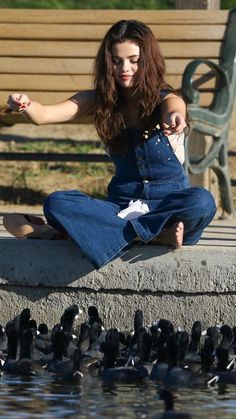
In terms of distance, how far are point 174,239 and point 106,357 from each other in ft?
2.12

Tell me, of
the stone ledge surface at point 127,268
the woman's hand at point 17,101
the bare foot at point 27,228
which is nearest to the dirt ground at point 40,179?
the bare foot at point 27,228

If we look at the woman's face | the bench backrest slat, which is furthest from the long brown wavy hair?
the bench backrest slat

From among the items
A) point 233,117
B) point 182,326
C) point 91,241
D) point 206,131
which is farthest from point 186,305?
point 233,117

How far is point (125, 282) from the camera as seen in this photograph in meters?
5.89

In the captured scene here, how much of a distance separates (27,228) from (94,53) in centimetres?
221

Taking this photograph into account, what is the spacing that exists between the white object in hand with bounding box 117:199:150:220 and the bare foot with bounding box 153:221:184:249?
133mm

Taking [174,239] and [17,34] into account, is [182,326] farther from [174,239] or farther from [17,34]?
[17,34]

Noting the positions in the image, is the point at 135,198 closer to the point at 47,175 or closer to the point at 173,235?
the point at 173,235

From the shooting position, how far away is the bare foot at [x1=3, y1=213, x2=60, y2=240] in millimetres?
6035

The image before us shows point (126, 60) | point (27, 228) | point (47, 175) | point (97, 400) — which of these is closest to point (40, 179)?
point (47, 175)

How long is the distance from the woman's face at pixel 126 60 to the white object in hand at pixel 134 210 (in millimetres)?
482

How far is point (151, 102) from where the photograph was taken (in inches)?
233

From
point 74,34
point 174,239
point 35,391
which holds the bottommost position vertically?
point 35,391

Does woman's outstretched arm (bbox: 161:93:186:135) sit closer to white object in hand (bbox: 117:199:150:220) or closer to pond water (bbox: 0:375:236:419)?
white object in hand (bbox: 117:199:150:220)
